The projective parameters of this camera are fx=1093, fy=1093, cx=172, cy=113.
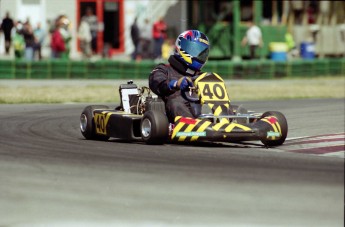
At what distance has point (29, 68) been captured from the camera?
85.0ft

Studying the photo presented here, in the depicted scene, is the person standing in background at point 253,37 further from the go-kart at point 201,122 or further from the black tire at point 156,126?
the black tire at point 156,126

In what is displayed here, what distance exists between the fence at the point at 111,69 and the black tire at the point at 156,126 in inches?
584

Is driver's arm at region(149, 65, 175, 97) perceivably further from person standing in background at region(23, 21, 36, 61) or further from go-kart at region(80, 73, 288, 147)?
person standing in background at region(23, 21, 36, 61)

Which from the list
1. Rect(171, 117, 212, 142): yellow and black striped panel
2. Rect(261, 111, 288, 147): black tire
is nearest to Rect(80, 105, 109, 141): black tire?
Rect(171, 117, 212, 142): yellow and black striped panel

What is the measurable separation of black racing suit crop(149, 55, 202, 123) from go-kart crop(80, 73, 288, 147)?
0.07m

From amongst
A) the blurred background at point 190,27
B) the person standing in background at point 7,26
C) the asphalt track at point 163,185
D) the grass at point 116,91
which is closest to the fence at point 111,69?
the blurred background at point 190,27

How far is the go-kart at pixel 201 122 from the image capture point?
11.1 m

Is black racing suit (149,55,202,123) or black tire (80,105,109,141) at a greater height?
black racing suit (149,55,202,123)

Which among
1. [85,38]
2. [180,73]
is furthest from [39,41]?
[180,73]

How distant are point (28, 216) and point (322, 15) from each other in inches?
1236

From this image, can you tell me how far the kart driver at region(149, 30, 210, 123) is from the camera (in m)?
11.5

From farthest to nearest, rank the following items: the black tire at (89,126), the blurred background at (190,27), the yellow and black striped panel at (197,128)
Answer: the blurred background at (190,27)
the black tire at (89,126)
the yellow and black striped panel at (197,128)

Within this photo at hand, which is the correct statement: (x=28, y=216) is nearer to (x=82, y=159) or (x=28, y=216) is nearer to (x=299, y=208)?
(x=299, y=208)

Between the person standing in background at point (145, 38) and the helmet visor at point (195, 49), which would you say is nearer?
the helmet visor at point (195, 49)
